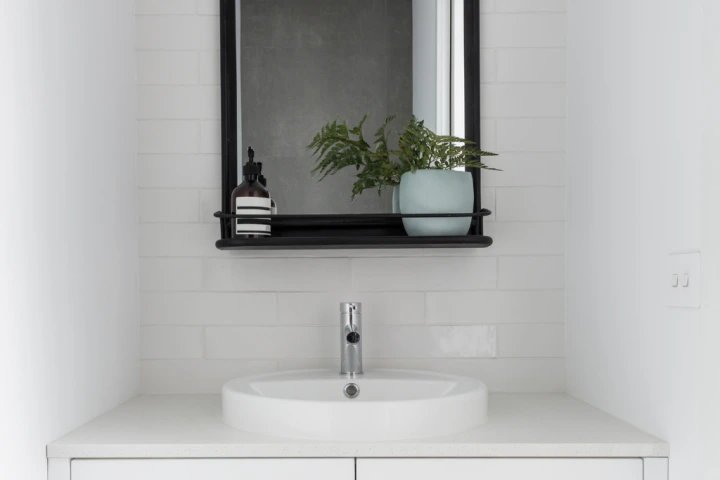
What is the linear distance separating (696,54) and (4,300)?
1.07m

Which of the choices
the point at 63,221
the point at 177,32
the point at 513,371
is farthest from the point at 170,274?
the point at 513,371

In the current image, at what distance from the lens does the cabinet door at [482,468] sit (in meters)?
1.10

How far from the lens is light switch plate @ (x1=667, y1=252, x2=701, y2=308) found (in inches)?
38.9

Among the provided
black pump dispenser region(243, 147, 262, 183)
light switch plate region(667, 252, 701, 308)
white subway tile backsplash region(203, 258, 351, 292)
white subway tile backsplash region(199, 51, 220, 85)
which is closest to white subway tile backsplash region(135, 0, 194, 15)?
white subway tile backsplash region(199, 51, 220, 85)

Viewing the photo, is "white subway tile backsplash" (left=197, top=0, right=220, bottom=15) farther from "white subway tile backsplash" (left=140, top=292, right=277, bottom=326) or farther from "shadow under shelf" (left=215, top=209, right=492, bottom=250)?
"white subway tile backsplash" (left=140, top=292, right=277, bottom=326)

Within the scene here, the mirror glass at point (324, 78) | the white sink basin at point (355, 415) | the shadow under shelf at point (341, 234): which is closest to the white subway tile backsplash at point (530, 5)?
the mirror glass at point (324, 78)

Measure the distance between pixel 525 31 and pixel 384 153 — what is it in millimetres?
449

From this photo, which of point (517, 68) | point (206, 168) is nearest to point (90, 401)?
point (206, 168)

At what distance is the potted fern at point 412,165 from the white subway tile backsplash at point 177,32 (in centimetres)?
35

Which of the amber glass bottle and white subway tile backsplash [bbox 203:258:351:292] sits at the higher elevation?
the amber glass bottle

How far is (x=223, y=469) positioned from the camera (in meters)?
1.10

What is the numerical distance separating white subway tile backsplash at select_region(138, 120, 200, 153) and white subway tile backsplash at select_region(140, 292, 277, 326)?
0.34 m

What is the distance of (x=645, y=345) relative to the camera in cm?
117

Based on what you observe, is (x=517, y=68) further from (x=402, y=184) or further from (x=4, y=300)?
(x=4, y=300)
